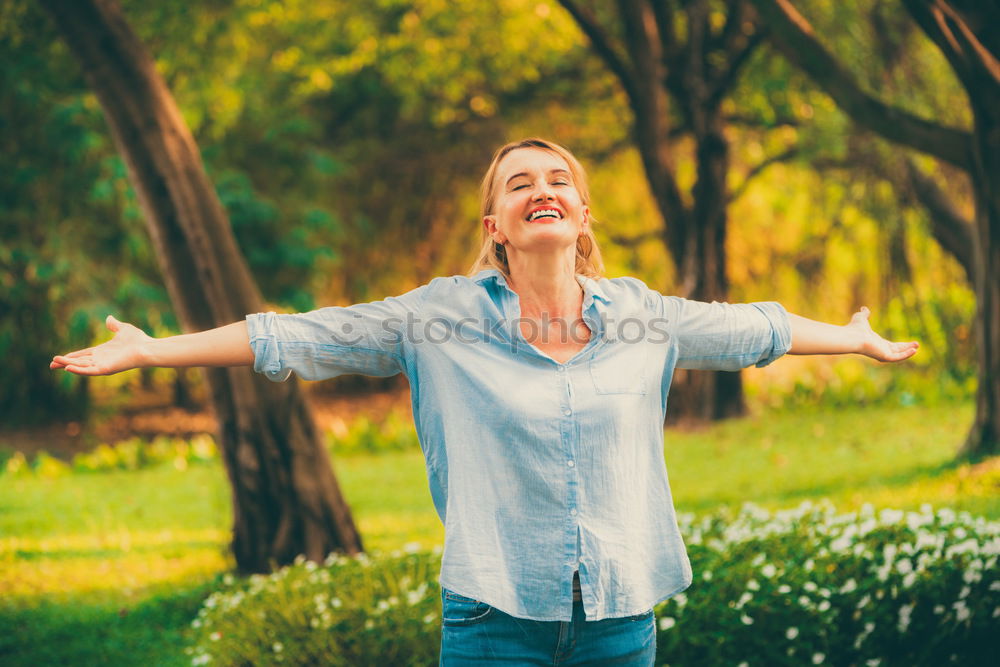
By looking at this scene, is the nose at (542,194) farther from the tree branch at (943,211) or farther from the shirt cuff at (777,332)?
the tree branch at (943,211)

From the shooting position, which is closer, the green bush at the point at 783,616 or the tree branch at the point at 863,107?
the green bush at the point at 783,616

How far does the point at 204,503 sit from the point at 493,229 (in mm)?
7435

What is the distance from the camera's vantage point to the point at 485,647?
2273 millimetres

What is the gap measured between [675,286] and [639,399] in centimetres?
975

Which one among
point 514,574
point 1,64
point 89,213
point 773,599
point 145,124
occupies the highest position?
point 1,64

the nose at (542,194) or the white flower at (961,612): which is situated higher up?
the nose at (542,194)

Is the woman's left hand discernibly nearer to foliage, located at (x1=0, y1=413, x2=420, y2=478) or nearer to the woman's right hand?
the woman's right hand

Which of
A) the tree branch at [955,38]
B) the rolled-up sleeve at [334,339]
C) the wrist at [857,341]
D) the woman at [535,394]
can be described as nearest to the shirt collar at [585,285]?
Result: the woman at [535,394]

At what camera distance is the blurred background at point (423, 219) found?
8227mm

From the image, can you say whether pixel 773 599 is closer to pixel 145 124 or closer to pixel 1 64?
pixel 145 124

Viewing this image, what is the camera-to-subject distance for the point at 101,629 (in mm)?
5641

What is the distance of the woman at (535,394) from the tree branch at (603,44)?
7620 millimetres

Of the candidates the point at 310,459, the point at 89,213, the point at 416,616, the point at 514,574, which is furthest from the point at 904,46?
the point at 89,213

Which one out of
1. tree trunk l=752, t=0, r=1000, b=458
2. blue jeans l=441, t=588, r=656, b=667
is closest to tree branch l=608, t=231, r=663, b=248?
tree trunk l=752, t=0, r=1000, b=458
